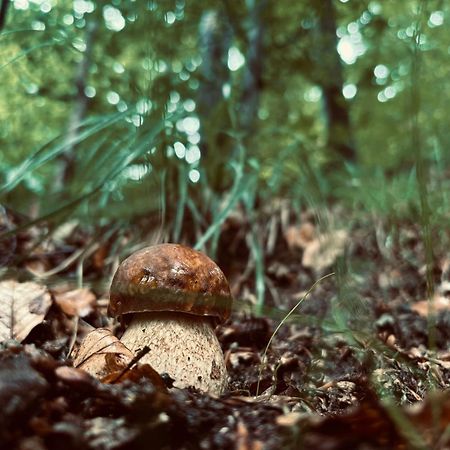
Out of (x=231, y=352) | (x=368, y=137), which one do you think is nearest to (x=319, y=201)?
(x=231, y=352)

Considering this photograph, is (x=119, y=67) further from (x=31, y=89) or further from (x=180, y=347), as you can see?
(x=180, y=347)

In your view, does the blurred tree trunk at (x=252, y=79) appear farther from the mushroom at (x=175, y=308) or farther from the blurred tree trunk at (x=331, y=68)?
the mushroom at (x=175, y=308)

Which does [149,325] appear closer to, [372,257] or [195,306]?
[195,306]

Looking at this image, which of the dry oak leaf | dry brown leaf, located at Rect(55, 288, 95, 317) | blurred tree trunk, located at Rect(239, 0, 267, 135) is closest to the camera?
the dry oak leaf

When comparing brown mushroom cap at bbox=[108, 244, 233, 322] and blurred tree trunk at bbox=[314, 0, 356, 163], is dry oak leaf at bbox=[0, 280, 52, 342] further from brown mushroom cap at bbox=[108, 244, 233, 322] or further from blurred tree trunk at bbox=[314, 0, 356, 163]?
blurred tree trunk at bbox=[314, 0, 356, 163]

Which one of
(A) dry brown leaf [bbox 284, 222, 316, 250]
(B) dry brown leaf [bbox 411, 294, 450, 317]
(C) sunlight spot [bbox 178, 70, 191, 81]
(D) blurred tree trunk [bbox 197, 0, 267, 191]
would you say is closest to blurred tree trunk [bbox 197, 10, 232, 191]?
(D) blurred tree trunk [bbox 197, 0, 267, 191]

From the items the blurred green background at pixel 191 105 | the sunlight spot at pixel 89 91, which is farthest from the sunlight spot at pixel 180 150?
the sunlight spot at pixel 89 91
